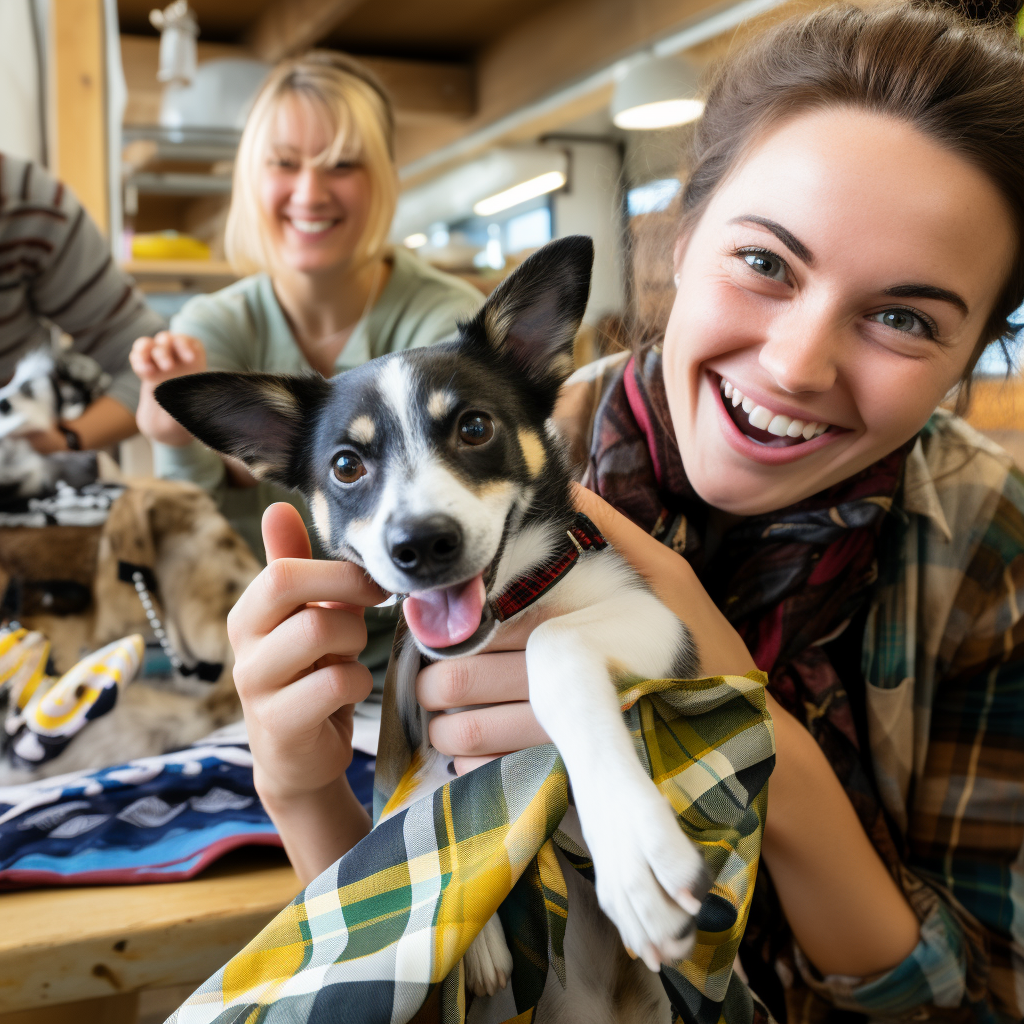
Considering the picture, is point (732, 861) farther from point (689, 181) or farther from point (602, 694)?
point (689, 181)

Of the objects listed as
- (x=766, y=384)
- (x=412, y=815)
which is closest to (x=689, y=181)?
(x=766, y=384)

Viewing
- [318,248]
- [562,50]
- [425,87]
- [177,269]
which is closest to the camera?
[318,248]

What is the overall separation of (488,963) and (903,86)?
859 mm

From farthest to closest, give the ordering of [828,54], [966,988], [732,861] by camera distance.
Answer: [966,988] < [828,54] < [732,861]

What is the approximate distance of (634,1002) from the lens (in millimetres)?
777

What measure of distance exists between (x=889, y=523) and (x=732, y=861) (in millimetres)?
600

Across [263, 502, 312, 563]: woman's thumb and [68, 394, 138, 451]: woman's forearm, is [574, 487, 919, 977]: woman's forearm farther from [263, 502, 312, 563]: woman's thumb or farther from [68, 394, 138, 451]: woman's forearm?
[68, 394, 138, 451]: woman's forearm

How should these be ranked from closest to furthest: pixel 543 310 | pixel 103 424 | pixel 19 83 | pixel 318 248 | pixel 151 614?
pixel 543 310, pixel 151 614, pixel 103 424, pixel 318 248, pixel 19 83

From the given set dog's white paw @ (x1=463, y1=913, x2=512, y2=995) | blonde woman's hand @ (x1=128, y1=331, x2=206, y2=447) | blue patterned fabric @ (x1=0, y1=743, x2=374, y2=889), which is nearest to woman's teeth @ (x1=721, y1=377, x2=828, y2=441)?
dog's white paw @ (x1=463, y1=913, x2=512, y2=995)

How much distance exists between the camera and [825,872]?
91 centimetres

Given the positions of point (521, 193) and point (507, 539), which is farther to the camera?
point (521, 193)

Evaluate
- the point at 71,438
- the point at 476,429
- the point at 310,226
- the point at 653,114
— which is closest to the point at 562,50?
the point at 653,114

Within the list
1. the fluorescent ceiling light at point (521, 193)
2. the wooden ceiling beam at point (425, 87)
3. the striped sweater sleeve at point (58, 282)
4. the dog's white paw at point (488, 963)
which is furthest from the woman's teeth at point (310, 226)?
the fluorescent ceiling light at point (521, 193)

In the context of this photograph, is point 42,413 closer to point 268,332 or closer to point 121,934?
point 268,332
